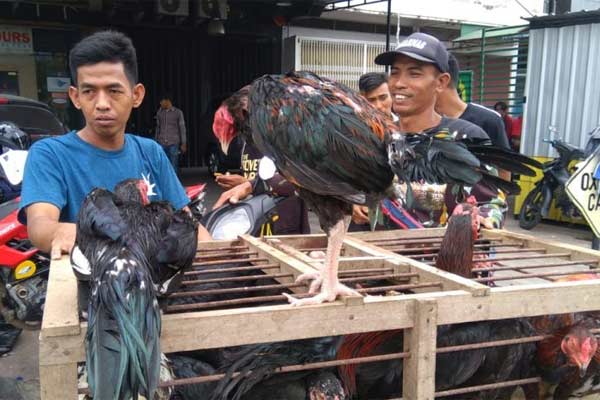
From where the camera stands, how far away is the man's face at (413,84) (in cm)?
262

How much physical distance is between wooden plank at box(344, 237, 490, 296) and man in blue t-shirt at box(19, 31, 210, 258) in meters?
0.95

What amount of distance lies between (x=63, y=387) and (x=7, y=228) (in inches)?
103

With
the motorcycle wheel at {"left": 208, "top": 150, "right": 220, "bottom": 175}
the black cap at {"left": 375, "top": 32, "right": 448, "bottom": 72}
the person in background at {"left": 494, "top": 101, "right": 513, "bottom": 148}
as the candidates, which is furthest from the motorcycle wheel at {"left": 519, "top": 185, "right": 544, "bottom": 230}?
the motorcycle wheel at {"left": 208, "top": 150, "right": 220, "bottom": 175}

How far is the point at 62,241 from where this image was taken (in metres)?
1.78

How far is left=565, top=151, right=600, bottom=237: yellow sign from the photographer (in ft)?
13.1

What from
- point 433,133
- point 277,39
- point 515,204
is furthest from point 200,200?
point 277,39

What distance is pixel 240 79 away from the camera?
45.1 feet

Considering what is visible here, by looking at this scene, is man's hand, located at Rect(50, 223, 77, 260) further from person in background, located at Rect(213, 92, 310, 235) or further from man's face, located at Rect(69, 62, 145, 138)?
person in background, located at Rect(213, 92, 310, 235)

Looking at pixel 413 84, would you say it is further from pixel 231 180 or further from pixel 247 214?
pixel 231 180

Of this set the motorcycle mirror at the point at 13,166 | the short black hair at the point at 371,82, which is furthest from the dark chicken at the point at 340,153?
the motorcycle mirror at the point at 13,166

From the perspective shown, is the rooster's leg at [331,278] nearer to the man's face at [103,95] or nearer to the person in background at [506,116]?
the man's face at [103,95]

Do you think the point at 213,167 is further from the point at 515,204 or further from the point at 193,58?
the point at 515,204

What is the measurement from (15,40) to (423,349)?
37.8 feet

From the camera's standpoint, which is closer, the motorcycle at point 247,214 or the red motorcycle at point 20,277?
the motorcycle at point 247,214
